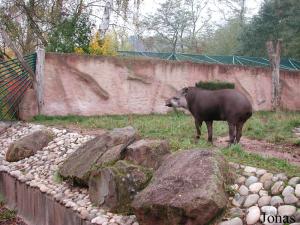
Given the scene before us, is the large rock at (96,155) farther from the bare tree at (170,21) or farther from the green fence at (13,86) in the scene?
the bare tree at (170,21)

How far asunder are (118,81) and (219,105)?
5.80m

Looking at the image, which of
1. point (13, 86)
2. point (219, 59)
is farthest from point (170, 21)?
point (13, 86)

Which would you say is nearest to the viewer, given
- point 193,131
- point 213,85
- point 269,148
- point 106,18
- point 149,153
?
point 149,153

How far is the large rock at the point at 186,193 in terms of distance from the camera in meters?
4.29

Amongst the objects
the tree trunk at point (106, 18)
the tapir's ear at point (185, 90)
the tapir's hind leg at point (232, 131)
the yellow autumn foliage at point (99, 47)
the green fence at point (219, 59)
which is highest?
the tree trunk at point (106, 18)

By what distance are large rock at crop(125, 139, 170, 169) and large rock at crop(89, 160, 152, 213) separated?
0.66 feet

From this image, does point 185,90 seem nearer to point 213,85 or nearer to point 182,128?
point 182,128

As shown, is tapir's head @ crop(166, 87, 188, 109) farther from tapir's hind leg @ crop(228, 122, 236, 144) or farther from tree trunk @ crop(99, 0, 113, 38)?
tree trunk @ crop(99, 0, 113, 38)

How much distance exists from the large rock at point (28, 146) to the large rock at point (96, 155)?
154 centimetres

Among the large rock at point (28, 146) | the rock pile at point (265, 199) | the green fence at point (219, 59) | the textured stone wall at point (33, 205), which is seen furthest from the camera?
the green fence at point (219, 59)

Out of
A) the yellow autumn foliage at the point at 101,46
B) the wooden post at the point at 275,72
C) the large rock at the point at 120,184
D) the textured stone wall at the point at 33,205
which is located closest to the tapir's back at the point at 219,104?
the large rock at the point at 120,184

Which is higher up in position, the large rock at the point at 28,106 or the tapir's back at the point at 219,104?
the tapir's back at the point at 219,104

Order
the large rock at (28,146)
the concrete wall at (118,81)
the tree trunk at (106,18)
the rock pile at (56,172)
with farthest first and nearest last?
the tree trunk at (106,18) → the concrete wall at (118,81) → the large rock at (28,146) → the rock pile at (56,172)

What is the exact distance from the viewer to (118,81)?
40.2 feet
